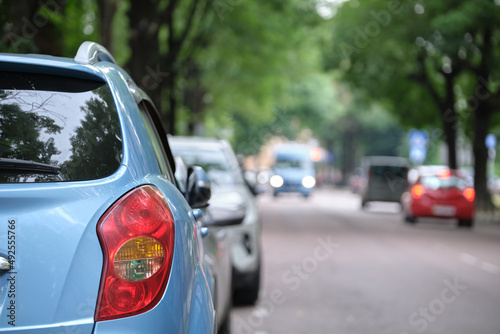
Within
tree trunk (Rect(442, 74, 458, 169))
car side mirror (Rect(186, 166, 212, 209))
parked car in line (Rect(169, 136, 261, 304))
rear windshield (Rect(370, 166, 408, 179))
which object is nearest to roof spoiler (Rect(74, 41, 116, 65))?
car side mirror (Rect(186, 166, 212, 209))

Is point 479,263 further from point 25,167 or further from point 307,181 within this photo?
point 307,181

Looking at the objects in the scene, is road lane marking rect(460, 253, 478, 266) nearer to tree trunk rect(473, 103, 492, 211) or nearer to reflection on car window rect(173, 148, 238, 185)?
reflection on car window rect(173, 148, 238, 185)

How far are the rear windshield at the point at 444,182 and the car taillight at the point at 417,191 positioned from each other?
0.44ft

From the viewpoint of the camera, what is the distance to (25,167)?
2639mm

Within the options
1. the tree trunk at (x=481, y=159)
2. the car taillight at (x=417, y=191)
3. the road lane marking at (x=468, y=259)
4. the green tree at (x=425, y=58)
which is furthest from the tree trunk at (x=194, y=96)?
the road lane marking at (x=468, y=259)

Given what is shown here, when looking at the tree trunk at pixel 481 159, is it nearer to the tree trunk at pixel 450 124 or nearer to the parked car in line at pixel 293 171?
the tree trunk at pixel 450 124

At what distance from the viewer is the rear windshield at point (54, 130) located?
2658mm

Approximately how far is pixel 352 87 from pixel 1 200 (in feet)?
114

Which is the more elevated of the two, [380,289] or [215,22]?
[215,22]

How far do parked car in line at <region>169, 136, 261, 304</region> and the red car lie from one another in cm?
1440


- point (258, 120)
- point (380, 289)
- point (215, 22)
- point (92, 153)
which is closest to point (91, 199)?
point (92, 153)

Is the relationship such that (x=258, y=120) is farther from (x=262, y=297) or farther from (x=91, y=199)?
(x=91, y=199)

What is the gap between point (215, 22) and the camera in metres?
25.8

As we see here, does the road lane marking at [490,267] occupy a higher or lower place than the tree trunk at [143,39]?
lower
